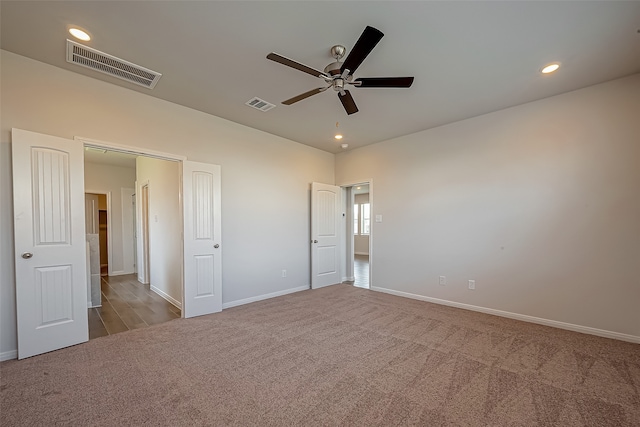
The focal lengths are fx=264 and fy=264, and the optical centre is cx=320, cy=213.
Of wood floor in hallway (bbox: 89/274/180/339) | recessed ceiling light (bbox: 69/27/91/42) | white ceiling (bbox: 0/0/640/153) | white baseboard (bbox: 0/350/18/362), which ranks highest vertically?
recessed ceiling light (bbox: 69/27/91/42)

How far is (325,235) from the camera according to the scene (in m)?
5.41

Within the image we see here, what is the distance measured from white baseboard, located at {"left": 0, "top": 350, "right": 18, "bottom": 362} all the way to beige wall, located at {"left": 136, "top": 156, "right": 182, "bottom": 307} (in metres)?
1.69

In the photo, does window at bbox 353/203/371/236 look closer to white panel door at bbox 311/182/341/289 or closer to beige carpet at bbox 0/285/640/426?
white panel door at bbox 311/182/341/289

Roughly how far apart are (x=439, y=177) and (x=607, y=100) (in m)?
1.95

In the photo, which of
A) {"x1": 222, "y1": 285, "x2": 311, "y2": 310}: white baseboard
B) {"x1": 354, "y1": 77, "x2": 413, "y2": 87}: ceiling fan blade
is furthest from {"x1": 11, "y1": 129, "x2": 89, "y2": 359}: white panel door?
{"x1": 354, "y1": 77, "x2": 413, "y2": 87}: ceiling fan blade

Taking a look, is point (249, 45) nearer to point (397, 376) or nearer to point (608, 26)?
point (608, 26)

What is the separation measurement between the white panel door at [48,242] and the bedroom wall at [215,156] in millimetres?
144

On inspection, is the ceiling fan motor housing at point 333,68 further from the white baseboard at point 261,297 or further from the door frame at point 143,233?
the door frame at point 143,233

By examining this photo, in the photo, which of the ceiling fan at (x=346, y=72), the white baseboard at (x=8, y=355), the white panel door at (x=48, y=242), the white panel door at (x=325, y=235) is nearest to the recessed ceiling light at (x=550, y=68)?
the ceiling fan at (x=346, y=72)

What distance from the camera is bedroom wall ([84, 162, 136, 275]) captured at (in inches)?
251

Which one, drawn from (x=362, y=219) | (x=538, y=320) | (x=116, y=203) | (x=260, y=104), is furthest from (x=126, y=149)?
(x=362, y=219)

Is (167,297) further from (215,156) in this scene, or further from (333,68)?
(333,68)

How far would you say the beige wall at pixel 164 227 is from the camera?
4.10 meters

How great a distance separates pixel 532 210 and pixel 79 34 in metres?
5.11
